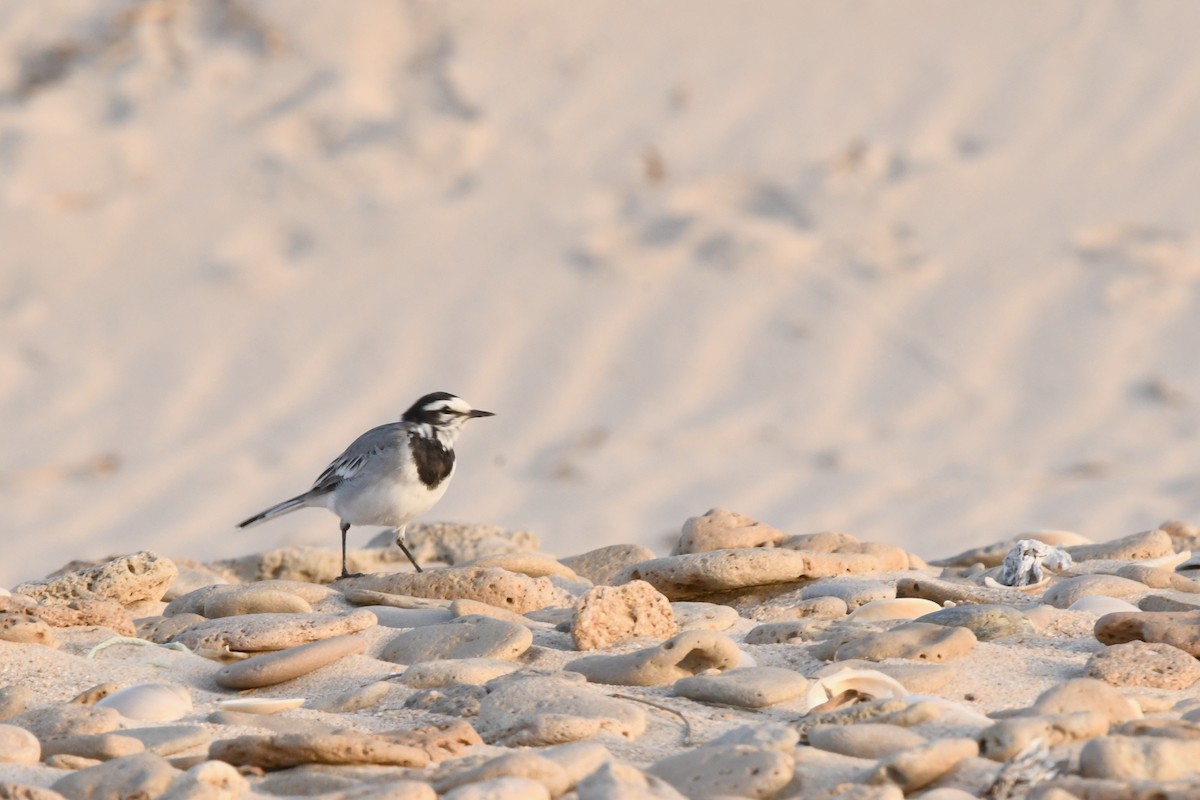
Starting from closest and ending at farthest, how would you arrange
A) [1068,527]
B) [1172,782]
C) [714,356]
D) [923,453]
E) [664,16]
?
[1172,782] → [1068,527] → [923,453] → [714,356] → [664,16]

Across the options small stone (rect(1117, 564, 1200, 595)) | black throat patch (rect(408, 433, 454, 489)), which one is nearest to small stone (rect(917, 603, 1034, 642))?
small stone (rect(1117, 564, 1200, 595))

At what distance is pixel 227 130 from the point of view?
37.4 ft

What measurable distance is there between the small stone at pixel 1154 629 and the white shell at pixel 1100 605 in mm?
413

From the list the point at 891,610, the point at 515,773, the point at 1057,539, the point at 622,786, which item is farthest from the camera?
the point at 1057,539

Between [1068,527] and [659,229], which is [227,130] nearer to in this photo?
[659,229]

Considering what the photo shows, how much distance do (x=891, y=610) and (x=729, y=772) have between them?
1568mm

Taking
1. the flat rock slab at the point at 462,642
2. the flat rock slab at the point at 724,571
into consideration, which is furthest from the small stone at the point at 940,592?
the flat rock slab at the point at 462,642

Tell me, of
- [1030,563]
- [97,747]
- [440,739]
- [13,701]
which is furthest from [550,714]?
[1030,563]

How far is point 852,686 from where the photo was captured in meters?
3.42

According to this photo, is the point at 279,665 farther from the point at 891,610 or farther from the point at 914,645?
the point at 891,610

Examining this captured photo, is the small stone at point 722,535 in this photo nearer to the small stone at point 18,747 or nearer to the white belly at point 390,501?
the white belly at point 390,501

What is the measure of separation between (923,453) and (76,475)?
4.66 meters

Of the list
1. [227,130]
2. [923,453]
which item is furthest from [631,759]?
[227,130]

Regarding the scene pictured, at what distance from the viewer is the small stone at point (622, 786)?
2.59m
